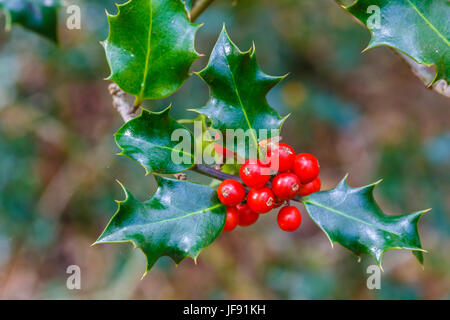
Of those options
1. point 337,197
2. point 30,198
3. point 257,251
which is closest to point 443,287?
point 257,251

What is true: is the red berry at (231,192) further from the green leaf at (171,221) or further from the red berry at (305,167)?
the red berry at (305,167)

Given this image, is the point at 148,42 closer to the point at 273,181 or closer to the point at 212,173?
the point at 212,173

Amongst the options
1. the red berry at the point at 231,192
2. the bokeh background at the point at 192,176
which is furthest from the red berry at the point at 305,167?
the bokeh background at the point at 192,176

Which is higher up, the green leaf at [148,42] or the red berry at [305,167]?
the green leaf at [148,42]

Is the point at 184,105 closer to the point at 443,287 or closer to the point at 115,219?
the point at 115,219

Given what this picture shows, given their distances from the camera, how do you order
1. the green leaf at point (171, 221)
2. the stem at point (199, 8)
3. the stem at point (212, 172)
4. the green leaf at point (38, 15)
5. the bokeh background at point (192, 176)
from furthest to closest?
the bokeh background at point (192, 176), the stem at point (199, 8), the green leaf at point (38, 15), the stem at point (212, 172), the green leaf at point (171, 221)
